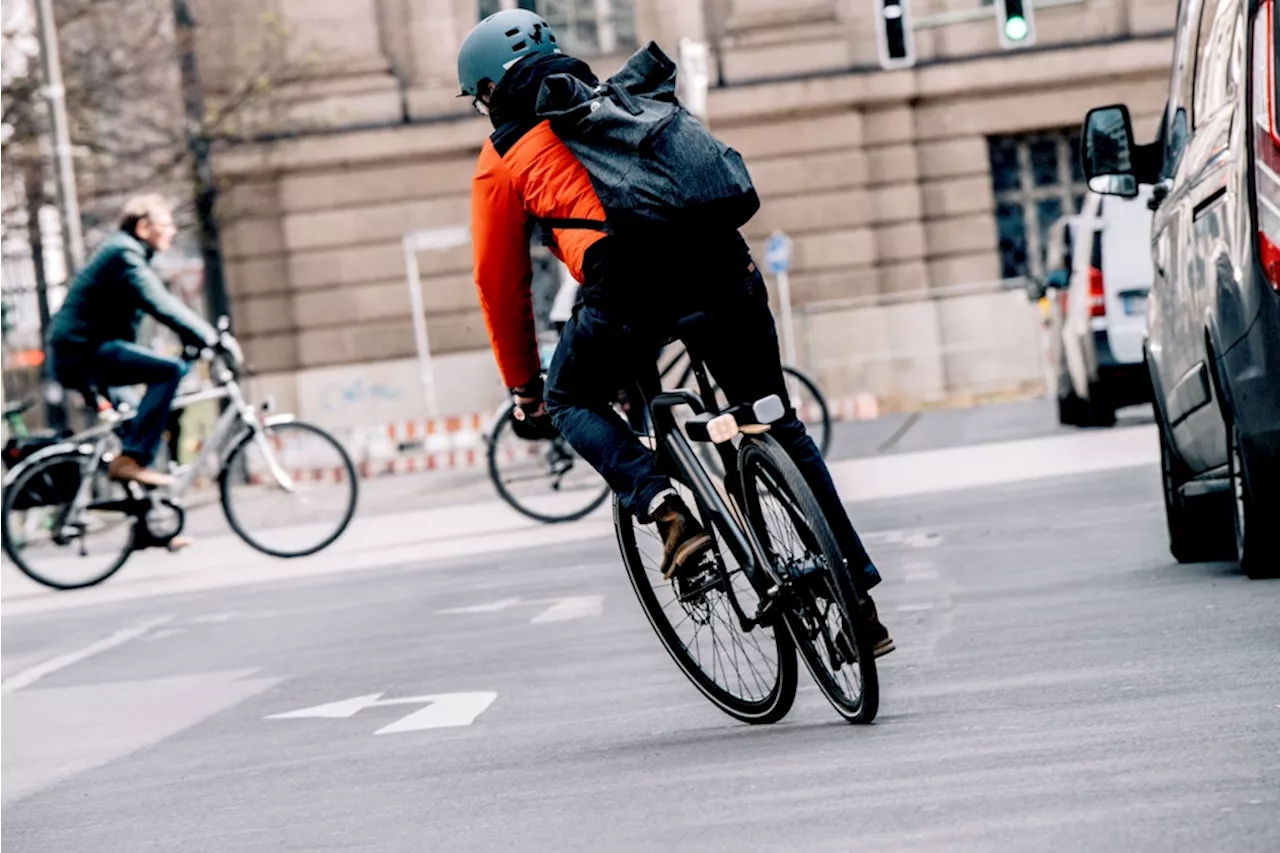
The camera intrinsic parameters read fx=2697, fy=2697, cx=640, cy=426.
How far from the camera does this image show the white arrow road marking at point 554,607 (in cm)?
1012

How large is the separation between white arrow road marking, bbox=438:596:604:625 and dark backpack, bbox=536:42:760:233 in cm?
406

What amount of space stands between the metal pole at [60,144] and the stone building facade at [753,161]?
32.0ft

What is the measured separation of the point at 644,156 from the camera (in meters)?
6.08

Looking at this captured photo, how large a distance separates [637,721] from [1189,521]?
3.08m

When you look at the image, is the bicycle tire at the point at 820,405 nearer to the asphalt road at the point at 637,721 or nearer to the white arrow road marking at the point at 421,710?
the asphalt road at the point at 637,721

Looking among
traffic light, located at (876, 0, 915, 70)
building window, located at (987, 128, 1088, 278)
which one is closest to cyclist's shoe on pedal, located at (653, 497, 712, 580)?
traffic light, located at (876, 0, 915, 70)

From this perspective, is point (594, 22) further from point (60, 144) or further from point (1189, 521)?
point (1189, 521)

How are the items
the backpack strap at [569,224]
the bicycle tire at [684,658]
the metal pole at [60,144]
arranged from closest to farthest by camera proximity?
the backpack strap at [569,224]
the bicycle tire at [684,658]
the metal pole at [60,144]

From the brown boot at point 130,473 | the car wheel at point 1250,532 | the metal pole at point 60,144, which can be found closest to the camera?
the car wheel at point 1250,532

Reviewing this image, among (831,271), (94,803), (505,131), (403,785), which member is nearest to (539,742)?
(403,785)

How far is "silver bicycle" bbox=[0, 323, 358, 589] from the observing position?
549 inches

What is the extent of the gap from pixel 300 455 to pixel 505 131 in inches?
321

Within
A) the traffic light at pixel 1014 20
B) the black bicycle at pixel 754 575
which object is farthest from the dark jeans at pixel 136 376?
the traffic light at pixel 1014 20

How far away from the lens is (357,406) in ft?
106
